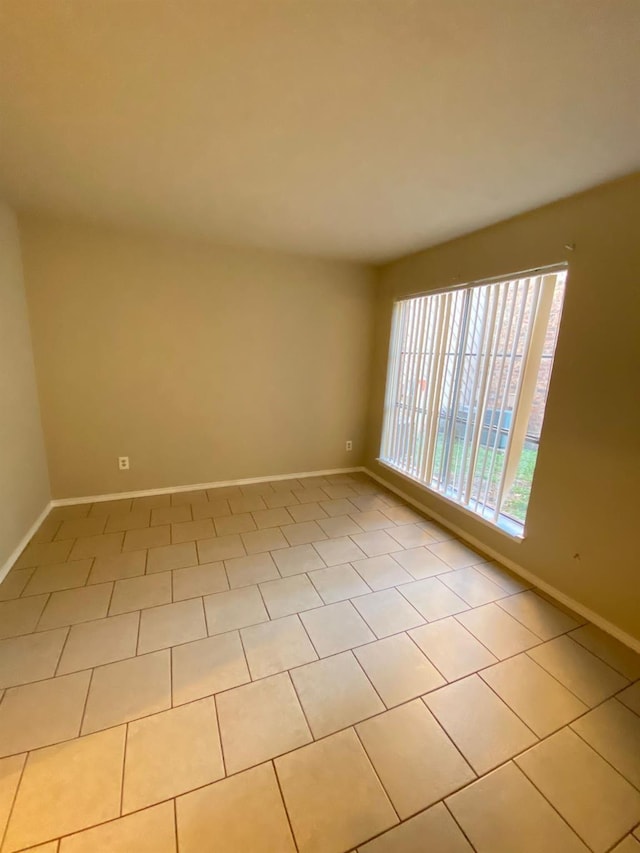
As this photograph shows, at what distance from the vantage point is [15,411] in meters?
2.37

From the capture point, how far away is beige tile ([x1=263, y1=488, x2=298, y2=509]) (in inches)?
126

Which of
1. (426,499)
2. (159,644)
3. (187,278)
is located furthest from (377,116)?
(426,499)

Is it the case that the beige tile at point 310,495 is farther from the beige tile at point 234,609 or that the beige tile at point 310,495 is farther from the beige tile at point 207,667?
the beige tile at point 207,667

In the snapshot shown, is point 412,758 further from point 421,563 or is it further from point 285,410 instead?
point 285,410

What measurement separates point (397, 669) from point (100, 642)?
1.39m

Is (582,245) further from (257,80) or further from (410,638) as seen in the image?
(410,638)

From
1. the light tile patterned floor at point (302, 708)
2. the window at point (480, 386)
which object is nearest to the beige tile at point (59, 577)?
the light tile patterned floor at point (302, 708)

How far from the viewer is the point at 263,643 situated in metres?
1.71

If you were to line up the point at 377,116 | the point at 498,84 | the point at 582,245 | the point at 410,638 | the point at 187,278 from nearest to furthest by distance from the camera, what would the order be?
the point at 498,84
the point at 377,116
the point at 410,638
the point at 582,245
the point at 187,278

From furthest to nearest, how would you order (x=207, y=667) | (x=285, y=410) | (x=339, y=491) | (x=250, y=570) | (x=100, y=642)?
Result: (x=285, y=410) → (x=339, y=491) → (x=250, y=570) → (x=100, y=642) → (x=207, y=667)

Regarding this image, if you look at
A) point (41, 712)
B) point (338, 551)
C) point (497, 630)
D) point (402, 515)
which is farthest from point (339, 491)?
point (41, 712)

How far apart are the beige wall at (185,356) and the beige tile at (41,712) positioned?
1944 millimetres

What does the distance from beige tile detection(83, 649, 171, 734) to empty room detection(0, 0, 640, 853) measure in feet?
0.04

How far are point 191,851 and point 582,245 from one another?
9.63 ft
